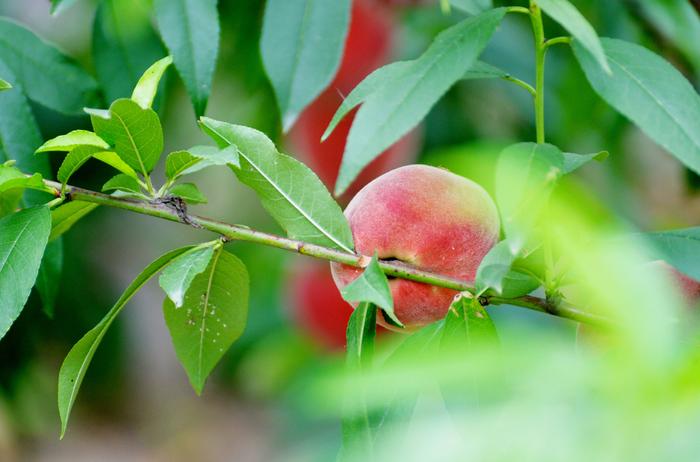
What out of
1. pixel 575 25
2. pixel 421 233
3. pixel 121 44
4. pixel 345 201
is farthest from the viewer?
pixel 345 201

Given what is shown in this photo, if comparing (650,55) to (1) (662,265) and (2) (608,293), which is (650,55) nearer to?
(1) (662,265)

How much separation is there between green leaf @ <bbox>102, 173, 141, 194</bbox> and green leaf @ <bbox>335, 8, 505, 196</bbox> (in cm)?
12

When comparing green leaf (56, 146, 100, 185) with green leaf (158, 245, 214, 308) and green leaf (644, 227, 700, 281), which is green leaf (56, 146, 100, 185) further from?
green leaf (644, 227, 700, 281)

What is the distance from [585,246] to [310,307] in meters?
0.79

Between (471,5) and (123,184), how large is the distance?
0.25 m

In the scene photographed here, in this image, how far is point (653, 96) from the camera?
1.63 ft

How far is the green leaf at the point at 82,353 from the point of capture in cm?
52

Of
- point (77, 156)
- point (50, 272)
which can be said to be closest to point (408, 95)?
point (77, 156)

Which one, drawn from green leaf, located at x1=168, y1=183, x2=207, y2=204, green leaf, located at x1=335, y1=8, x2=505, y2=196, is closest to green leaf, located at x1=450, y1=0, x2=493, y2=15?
green leaf, located at x1=335, y1=8, x2=505, y2=196

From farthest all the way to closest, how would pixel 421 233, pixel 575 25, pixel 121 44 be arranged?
pixel 121 44 → pixel 421 233 → pixel 575 25

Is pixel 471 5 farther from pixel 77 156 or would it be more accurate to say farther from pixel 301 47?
pixel 77 156

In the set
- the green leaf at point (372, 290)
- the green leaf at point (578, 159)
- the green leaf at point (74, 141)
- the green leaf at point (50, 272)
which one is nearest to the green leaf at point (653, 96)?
the green leaf at point (578, 159)

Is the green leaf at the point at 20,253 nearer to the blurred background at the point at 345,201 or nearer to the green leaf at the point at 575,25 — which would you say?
the blurred background at the point at 345,201

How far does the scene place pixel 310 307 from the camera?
1.07 metres
